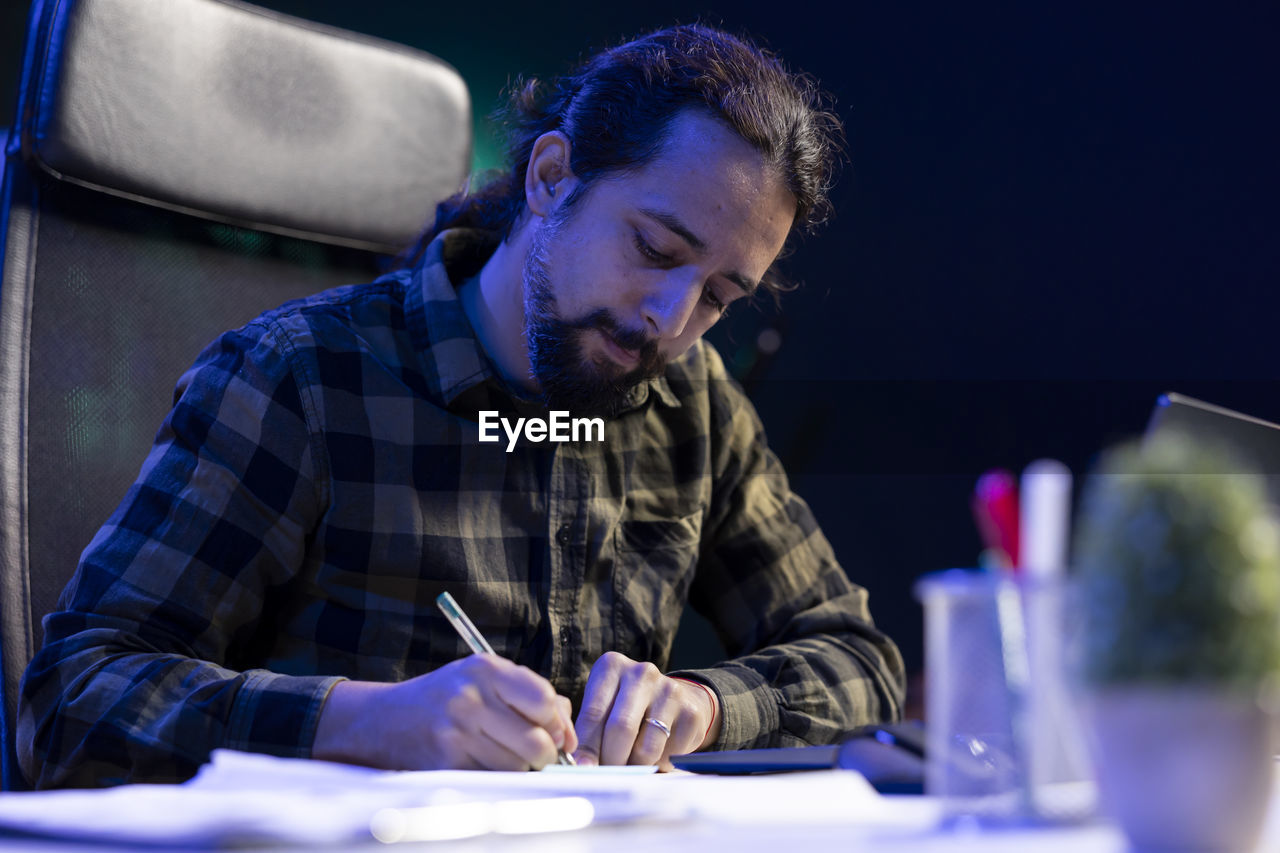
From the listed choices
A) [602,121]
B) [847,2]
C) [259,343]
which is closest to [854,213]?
[847,2]

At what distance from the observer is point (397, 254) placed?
133 cm

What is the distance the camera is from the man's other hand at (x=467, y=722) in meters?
0.66

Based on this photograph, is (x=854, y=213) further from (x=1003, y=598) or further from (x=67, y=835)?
(x=67, y=835)

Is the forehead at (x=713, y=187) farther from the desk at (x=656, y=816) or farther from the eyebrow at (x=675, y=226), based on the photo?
the desk at (x=656, y=816)

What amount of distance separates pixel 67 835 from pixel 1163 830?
38 cm

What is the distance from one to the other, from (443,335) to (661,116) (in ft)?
0.98

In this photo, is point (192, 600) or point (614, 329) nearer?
point (192, 600)

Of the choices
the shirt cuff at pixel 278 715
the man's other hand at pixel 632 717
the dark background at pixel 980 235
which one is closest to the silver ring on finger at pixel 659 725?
the man's other hand at pixel 632 717

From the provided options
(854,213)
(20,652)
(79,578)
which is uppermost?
(854,213)

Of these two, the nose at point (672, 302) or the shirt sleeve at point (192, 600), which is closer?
the shirt sleeve at point (192, 600)

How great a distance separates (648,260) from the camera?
108 centimetres

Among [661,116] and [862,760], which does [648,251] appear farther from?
[862,760]

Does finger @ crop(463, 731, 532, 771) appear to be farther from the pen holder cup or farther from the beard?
the beard

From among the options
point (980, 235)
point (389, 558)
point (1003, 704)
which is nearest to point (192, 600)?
point (389, 558)
